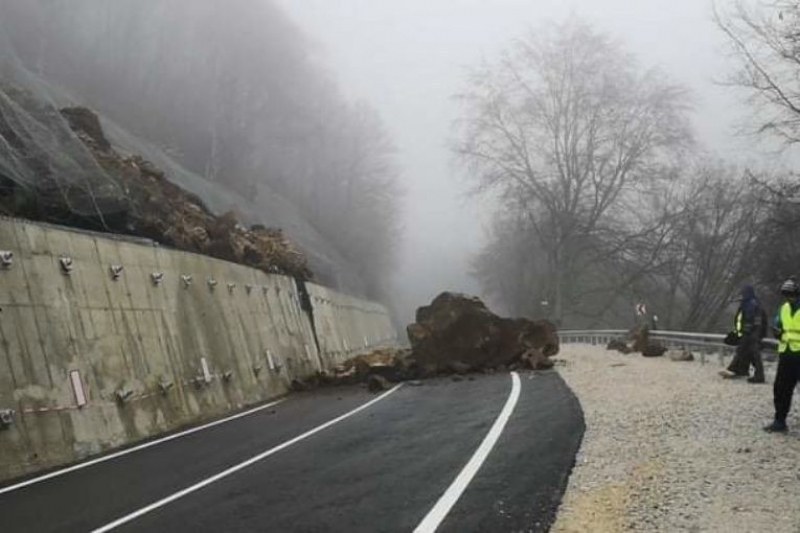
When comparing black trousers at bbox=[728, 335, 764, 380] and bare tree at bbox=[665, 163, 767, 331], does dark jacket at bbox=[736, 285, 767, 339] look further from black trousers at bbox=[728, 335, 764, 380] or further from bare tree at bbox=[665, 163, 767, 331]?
bare tree at bbox=[665, 163, 767, 331]

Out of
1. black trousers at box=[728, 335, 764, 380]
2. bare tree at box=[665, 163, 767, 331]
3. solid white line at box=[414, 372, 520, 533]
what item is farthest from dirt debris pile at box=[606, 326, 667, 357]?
bare tree at box=[665, 163, 767, 331]

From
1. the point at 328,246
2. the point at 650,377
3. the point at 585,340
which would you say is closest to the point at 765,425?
the point at 650,377

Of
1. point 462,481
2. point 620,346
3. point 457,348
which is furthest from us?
point 620,346

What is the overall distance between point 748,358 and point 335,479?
10.9 meters

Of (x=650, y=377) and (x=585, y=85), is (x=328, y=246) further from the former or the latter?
(x=650, y=377)

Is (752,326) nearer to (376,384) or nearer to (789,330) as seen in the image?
(789,330)

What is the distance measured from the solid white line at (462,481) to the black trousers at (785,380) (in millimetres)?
3435

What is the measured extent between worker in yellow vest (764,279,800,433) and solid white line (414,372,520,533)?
11.1ft

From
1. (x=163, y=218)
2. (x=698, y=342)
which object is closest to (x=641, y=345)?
(x=698, y=342)

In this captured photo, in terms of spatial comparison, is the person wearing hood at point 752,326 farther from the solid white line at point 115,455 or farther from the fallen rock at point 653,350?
the solid white line at point 115,455

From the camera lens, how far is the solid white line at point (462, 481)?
6.24 metres

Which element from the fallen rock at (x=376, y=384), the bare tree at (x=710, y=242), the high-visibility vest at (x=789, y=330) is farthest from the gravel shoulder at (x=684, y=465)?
the bare tree at (x=710, y=242)

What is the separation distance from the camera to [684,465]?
8.16 metres

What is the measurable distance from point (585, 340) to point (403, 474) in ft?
115
